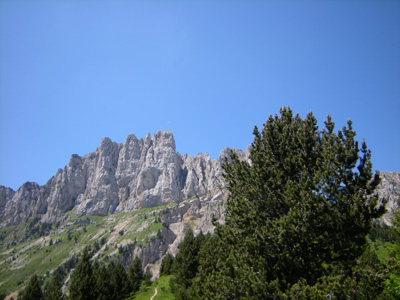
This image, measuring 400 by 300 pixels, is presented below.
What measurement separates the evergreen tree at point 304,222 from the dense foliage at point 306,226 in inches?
1.9

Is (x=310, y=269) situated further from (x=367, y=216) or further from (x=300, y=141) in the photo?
(x=300, y=141)

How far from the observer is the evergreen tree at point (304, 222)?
12719mm

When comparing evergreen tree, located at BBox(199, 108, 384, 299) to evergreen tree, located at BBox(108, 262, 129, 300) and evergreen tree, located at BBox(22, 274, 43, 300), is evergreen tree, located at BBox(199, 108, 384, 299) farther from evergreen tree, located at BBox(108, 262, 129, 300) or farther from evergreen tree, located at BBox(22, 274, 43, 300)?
evergreen tree, located at BBox(108, 262, 129, 300)

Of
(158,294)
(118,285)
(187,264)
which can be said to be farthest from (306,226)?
(118,285)

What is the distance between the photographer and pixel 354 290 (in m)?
11.5

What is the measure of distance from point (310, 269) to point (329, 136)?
763 cm

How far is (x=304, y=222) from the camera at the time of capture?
13211 mm

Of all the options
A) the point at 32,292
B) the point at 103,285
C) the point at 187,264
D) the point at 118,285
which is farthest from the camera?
the point at 118,285

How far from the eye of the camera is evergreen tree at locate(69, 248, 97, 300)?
124 ft

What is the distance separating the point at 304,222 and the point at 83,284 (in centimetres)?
3801

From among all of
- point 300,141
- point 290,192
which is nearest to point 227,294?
point 290,192

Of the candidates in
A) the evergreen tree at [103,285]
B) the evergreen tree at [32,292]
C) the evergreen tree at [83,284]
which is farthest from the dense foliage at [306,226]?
the evergreen tree at [32,292]

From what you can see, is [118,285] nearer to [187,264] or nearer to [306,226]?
[187,264]

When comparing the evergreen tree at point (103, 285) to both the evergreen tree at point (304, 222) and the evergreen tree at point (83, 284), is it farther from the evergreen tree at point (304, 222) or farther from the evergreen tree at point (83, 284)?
the evergreen tree at point (304, 222)
